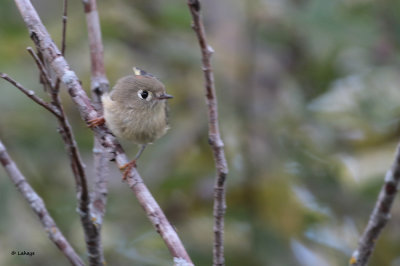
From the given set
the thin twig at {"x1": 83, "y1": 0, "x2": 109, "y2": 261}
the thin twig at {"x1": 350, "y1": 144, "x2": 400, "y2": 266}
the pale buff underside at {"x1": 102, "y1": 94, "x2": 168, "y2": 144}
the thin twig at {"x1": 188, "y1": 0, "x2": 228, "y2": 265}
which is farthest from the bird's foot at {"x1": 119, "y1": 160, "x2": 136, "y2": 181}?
the thin twig at {"x1": 350, "y1": 144, "x2": 400, "y2": 266}

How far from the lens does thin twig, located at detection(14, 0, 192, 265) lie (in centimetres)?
201

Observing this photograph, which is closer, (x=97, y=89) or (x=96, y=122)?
(x=96, y=122)

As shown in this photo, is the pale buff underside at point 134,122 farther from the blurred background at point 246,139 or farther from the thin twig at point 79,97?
the thin twig at point 79,97

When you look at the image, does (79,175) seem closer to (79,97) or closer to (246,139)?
(79,97)

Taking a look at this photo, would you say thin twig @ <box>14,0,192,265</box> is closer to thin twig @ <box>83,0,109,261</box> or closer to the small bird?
thin twig @ <box>83,0,109,261</box>

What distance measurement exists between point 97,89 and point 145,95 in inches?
16.6

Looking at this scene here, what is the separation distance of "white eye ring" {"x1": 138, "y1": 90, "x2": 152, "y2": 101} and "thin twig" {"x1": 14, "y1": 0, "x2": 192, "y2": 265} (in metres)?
0.65

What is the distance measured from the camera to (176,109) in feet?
12.8

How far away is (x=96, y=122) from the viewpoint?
2713 millimetres

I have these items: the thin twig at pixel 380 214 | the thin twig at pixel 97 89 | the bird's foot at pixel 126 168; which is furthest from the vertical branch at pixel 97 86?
the thin twig at pixel 380 214

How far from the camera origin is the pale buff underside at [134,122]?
3029mm

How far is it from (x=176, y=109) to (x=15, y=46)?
3.40ft

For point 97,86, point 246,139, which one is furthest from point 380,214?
point 246,139

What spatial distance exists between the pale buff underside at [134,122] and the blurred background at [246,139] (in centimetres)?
25
